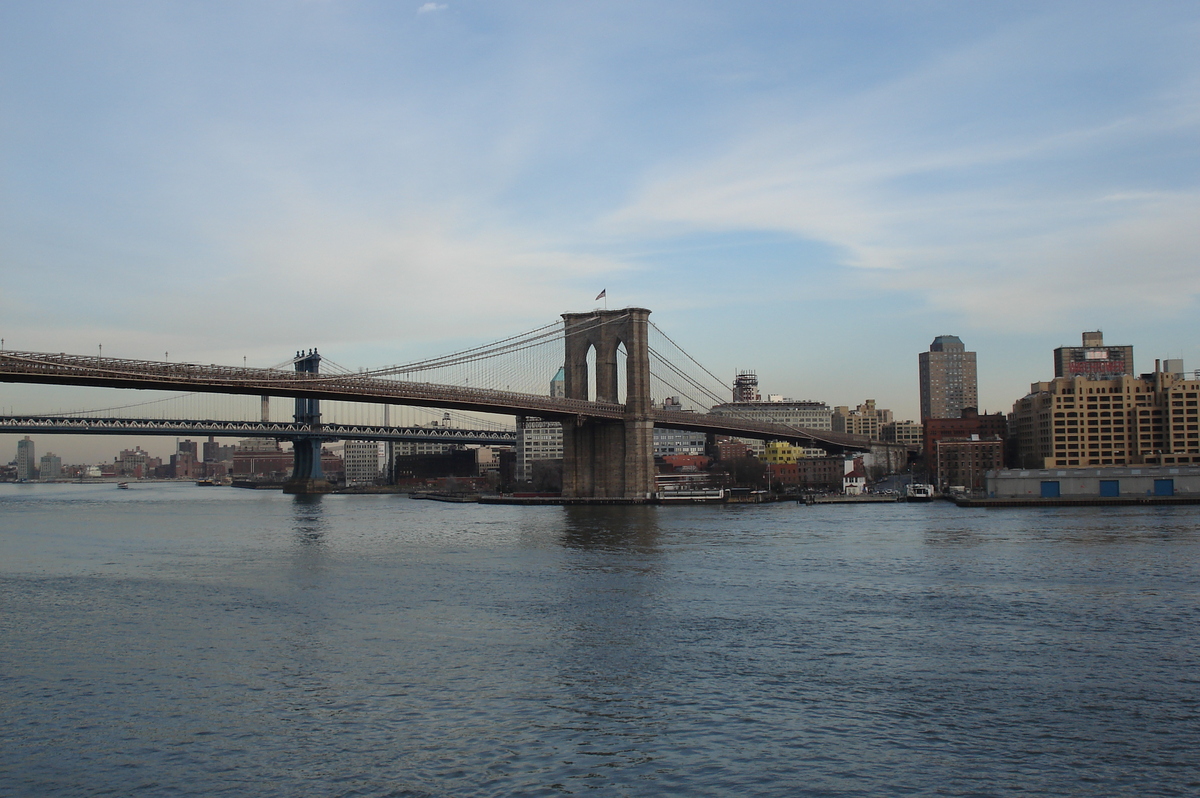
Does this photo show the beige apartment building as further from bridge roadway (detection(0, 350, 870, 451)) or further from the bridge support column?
the bridge support column

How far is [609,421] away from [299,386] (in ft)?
62.0

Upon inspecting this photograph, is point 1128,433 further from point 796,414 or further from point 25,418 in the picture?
point 25,418

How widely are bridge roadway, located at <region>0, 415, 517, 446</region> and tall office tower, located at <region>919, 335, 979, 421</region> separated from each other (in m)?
83.7

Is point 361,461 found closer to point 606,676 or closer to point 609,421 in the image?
point 609,421

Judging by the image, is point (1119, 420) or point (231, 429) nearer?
point (1119, 420)

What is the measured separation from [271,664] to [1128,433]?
66.1 meters

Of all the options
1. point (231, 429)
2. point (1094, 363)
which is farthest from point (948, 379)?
point (231, 429)

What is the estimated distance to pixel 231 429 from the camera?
79125mm

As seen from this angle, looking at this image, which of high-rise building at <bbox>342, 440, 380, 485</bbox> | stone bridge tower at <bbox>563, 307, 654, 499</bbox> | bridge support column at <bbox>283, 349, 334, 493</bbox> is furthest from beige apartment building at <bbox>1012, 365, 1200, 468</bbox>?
high-rise building at <bbox>342, 440, 380, 485</bbox>

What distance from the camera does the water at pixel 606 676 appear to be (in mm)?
9180

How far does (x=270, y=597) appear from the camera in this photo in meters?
18.7

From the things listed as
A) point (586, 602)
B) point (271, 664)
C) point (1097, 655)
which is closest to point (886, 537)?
point (586, 602)

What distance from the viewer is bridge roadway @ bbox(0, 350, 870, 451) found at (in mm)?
30688

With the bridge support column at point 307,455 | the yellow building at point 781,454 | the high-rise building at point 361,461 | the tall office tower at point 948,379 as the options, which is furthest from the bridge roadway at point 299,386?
the tall office tower at point 948,379
